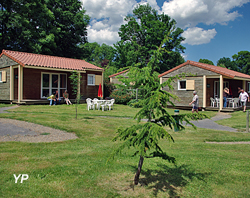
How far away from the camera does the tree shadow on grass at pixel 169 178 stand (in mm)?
3838

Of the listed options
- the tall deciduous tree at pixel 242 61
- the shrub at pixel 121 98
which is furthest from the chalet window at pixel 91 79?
the tall deciduous tree at pixel 242 61

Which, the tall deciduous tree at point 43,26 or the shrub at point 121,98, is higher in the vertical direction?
the tall deciduous tree at point 43,26

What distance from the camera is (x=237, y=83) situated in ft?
80.3

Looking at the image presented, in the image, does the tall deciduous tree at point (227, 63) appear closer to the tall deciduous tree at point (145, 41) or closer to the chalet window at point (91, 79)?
the tall deciduous tree at point (145, 41)

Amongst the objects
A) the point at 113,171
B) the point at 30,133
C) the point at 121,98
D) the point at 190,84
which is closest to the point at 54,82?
the point at 121,98

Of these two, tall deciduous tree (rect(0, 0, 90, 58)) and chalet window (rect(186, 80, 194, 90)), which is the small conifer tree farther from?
tall deciduous tree (rect(0, 0, 90, 58))

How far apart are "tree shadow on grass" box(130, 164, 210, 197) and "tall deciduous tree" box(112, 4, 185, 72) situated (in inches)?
1436

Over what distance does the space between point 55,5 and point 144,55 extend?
18.1 m

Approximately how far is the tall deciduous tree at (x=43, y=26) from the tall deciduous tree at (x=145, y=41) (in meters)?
8.49

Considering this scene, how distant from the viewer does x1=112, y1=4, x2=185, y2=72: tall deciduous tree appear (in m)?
42.1

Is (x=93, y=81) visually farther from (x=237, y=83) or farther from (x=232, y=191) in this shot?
(x=232, y=191)

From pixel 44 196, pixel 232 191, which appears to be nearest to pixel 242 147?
pixel 232 191

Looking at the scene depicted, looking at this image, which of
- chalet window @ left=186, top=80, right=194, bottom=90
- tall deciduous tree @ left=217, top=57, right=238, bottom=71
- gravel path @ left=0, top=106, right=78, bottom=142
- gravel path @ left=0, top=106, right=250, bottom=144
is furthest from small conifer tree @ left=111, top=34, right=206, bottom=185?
tall deciduous tree @ left=217, top=57, right=238, bottom=71

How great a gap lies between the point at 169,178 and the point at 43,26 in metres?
31.5
